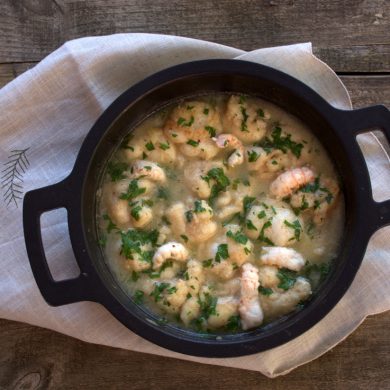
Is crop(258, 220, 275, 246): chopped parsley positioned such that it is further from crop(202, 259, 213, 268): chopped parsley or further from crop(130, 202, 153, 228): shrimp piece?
crop(130, 202, 153, 228): shrimp piece

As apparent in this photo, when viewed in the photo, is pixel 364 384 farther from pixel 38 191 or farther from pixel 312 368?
pixel 38 191

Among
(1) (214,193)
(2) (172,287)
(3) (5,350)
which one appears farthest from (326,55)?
(3) (5,350)

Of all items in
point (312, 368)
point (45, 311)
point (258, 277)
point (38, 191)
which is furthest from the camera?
point (312, 368)

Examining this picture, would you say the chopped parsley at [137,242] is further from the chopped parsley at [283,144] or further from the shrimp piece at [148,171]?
the chopped parsley at [283,144]

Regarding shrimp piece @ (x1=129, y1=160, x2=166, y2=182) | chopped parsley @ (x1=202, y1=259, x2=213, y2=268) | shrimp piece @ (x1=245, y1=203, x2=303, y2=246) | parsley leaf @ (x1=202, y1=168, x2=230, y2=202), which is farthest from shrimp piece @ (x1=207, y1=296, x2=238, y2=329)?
shrimp piece @ (x1=129, y1=160, x2=166, y2=182)

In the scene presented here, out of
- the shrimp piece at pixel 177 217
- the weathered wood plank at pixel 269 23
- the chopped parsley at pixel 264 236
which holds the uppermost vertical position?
the weathered wood plank at pixel 269 23

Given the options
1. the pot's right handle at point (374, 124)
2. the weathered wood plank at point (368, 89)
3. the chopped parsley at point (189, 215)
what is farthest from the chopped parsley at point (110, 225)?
the weathered wood plank at point (368, 89)

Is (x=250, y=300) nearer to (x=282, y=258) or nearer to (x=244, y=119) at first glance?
(x=282, y=258)
